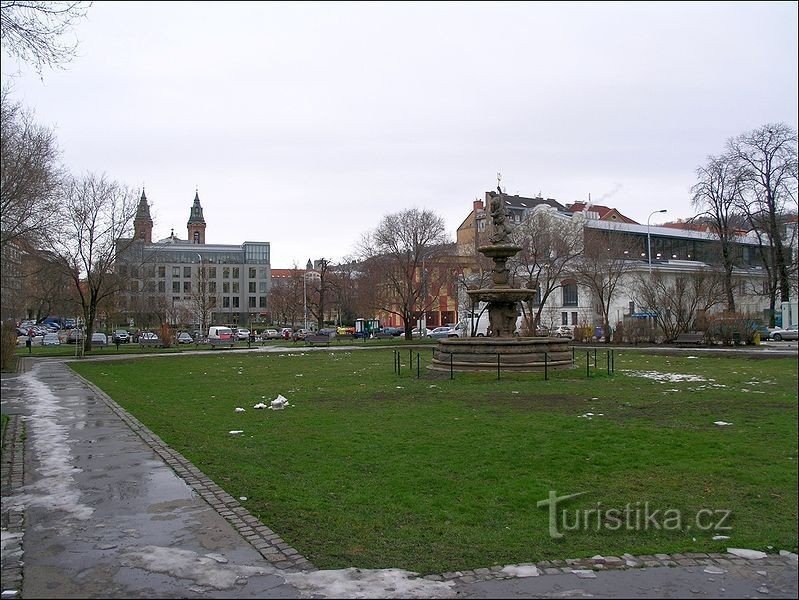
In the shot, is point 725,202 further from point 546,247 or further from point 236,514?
point 236,514

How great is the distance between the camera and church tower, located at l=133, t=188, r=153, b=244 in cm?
4648

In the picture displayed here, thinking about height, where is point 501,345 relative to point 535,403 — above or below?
above

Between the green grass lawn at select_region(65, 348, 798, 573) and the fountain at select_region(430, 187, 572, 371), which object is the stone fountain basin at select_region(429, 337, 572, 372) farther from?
the green grass lawn at select_region(65, 348, 798, 573)

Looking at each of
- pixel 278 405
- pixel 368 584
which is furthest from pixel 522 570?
pixel 278 405

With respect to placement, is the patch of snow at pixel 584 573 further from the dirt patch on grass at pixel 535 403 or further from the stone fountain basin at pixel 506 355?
the stone fountain basin at pixel 506 355

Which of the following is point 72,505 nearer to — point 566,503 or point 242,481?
point 242,481

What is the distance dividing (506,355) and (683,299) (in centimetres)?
2546

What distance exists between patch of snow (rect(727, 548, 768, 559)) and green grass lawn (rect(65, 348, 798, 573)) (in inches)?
4.6

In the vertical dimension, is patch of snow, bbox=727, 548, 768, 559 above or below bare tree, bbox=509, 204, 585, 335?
below

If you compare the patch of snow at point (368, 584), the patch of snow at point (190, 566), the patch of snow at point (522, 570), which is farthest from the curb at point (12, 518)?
the patch of snow at point (522, 570)

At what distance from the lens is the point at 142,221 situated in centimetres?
4809

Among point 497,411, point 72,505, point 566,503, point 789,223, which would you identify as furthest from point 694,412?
point 789,223

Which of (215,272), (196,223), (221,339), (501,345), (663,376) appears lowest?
(663,376)

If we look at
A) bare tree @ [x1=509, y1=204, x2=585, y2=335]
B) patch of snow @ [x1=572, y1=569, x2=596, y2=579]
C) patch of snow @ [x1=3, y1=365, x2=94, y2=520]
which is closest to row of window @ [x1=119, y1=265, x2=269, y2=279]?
bare tree @ [x1=509, y1=204, x2=585, y2=335]
